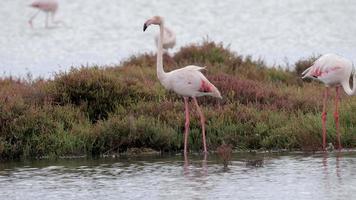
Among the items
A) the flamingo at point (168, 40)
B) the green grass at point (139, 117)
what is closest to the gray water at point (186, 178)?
the green grass at point (139, 117)

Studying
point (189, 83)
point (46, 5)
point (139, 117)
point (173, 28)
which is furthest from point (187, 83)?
point (173, 28)

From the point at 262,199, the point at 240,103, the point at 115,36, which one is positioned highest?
the point at 115,36

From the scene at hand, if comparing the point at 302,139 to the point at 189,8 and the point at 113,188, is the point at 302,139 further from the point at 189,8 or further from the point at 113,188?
the point at 189,8

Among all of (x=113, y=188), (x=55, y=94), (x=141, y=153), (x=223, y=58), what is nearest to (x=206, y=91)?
(x=141, y=153)

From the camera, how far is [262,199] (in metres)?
10.2

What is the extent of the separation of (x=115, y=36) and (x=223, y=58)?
12863 millimetres

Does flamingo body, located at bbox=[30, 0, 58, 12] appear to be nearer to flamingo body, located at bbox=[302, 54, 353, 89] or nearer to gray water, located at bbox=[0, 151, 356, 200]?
flamingo body, located at bbox=[302, 54, 353, 89]

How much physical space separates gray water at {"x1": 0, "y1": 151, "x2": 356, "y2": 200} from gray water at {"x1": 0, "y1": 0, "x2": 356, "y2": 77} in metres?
10.0

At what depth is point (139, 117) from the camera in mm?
14062

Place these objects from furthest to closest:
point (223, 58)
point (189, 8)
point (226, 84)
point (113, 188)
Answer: point (189, 8) < point (223, 58) < point (226, 84) < point (113, 188)

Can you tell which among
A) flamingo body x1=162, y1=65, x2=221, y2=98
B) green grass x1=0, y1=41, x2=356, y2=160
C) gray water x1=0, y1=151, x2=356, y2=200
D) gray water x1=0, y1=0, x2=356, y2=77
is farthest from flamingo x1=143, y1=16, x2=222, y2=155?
gray water x1=0, y1=0, x2=356, y2=77

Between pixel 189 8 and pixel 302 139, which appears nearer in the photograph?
pixel 302 139

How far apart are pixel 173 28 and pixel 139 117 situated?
63.7 ft

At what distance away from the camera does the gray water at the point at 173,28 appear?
1054 inches
